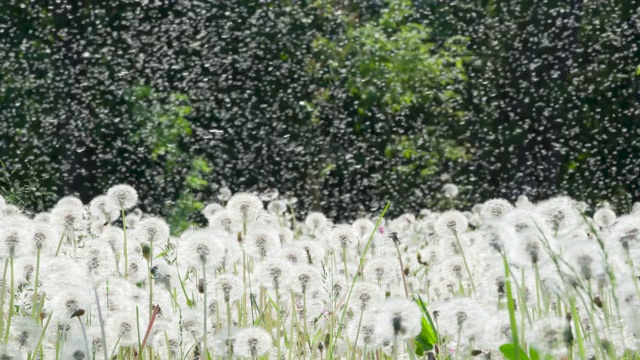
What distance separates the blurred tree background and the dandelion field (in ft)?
30.1

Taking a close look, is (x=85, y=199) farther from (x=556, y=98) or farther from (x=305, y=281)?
(x=305, y=281)

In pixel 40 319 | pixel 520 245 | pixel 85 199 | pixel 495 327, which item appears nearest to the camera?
pixel 520 245

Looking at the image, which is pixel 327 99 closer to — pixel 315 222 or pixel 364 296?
pixel 315 222

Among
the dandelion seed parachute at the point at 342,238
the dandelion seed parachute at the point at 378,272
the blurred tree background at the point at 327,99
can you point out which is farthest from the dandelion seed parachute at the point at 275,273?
the blurred tree background at the point at 327,99

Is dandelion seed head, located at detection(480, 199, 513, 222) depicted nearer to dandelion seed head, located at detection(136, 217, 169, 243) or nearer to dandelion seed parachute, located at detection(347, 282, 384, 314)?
dandelion seed parachute, located at detection(347, 282, 384, 314)

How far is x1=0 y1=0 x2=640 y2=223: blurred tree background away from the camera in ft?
39.7

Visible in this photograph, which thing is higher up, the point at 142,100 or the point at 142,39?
the point at 142,39

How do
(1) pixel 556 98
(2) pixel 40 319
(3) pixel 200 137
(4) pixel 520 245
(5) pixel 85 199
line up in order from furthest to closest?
(1) pixel 556 98
(3) pixel 200 137
(5) pixel 85 199
(2) pixel 40 319
(4) pixel 520 245

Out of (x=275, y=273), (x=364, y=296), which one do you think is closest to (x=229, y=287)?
(x=275, y=273)

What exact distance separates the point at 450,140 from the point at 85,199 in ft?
17.1

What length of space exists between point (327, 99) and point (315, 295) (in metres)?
11.7

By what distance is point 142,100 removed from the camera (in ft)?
39.0

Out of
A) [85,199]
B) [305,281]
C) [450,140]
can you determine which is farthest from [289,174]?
[305,281]

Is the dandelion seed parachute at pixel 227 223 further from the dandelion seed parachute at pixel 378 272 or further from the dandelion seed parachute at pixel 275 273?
the dandelion seed parachute at pixel 275 273
